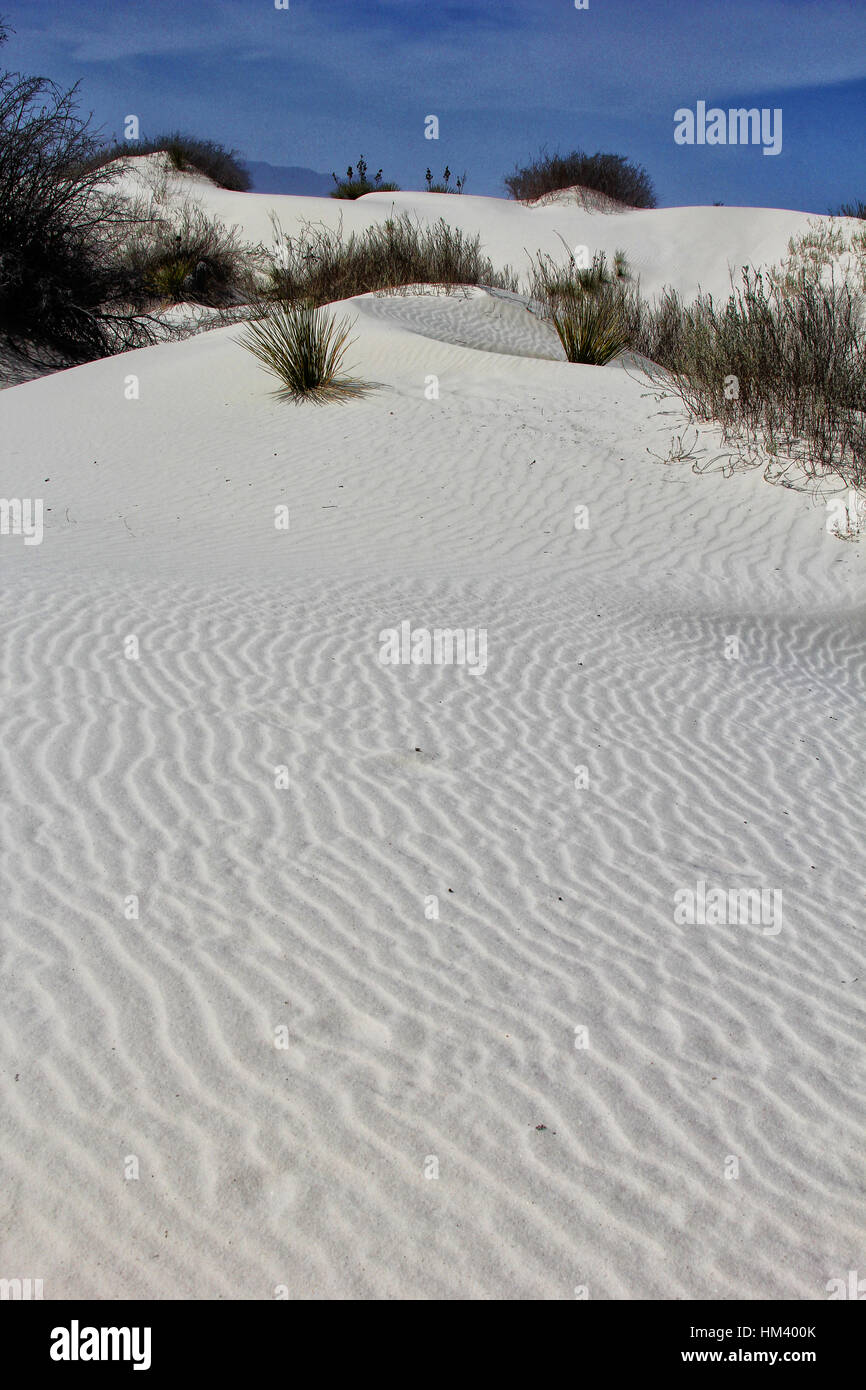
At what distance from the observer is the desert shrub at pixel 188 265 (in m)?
21.4

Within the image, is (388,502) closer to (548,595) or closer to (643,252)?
(548,595)

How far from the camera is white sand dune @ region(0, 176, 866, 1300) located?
2.44 meters

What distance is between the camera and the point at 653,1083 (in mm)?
2916

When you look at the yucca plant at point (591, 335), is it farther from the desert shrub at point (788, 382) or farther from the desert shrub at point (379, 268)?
the desert shrub at point (379, 268)

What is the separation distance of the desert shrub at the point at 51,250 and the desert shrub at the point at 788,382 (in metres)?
11.3

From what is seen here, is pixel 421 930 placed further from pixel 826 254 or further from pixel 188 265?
pixel 826 254

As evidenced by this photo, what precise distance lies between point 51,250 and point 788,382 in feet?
43.2

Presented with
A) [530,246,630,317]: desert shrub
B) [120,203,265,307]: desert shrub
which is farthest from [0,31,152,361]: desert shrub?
[530,246,630,317]: desert shrub

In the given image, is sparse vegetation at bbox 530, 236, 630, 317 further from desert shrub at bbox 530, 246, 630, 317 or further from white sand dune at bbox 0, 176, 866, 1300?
white sand dune at bbox 0, 176, 866, 1300

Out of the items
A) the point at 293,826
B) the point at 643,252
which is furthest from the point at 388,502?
the point at 643,252

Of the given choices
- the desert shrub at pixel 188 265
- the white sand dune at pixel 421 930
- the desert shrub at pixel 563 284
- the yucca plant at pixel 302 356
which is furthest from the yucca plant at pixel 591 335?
the desert shrub at pixel 188 265

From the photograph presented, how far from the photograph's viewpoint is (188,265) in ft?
73.6

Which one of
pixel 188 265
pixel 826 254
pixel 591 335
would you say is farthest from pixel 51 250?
pixel 826 254

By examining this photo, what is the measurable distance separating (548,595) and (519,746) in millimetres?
2803
